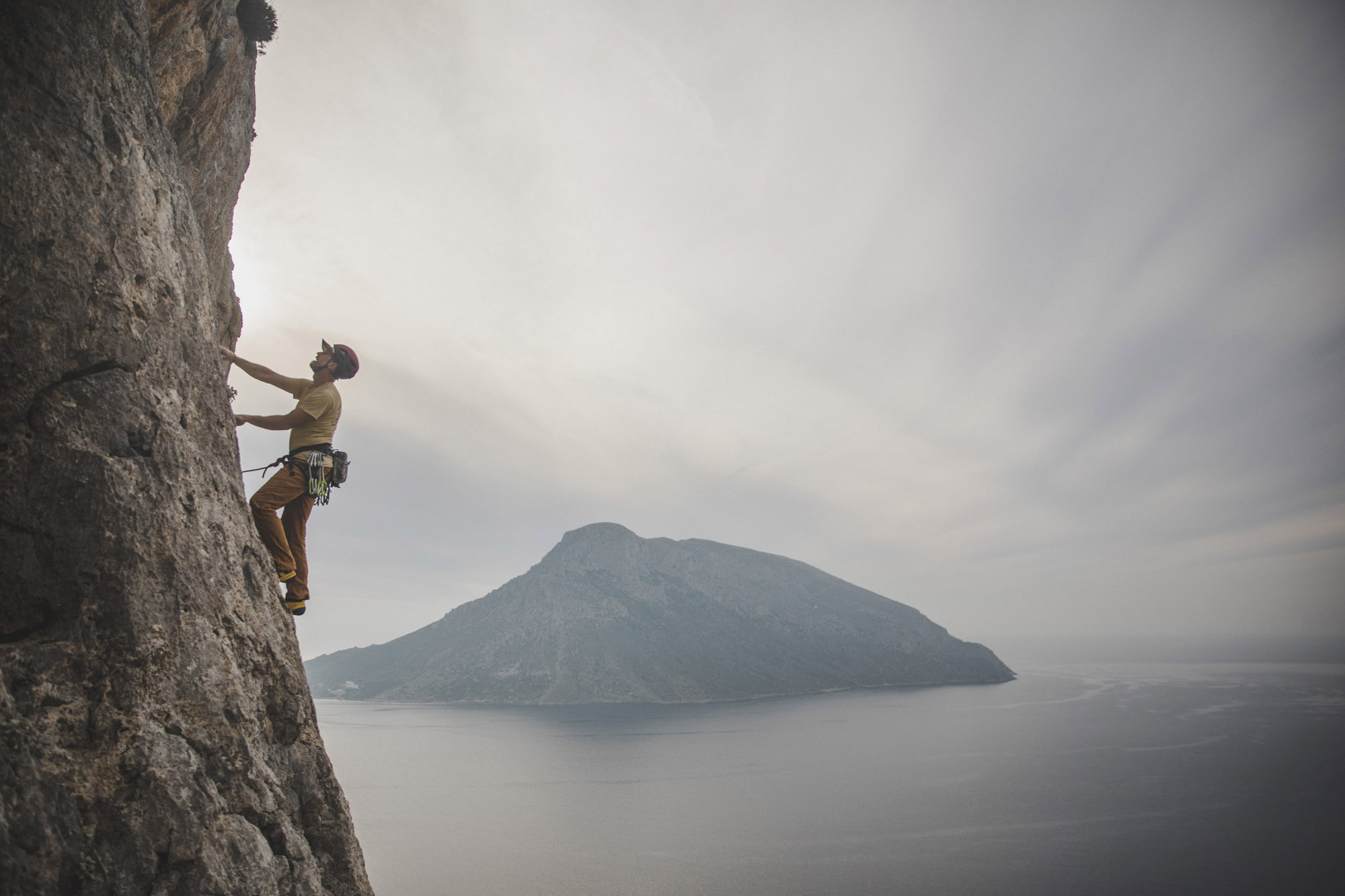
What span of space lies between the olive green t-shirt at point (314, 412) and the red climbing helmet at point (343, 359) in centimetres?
21

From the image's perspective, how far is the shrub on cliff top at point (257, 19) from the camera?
9109 millimetres

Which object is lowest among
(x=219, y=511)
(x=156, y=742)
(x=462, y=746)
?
(x=462, y=746)

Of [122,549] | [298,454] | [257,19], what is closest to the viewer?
[122,549]

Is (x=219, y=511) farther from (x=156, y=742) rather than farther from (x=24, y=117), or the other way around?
(x=24, y=117)

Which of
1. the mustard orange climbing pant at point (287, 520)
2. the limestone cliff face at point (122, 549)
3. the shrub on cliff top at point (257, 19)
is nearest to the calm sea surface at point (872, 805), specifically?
the mustard orange climbing pant at point (287, 520)

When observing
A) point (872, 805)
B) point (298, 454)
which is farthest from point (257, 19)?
point (872, 805)

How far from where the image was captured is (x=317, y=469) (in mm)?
6879

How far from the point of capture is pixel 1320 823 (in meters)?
59.5

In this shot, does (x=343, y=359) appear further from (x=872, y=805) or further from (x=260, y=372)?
(x=872, y=805)

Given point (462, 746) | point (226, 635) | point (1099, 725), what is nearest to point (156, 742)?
point (226, 635)

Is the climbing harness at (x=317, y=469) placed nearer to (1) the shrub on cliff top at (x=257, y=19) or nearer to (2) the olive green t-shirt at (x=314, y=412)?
(2) the olive green t-shirt at (x=314, y=412)

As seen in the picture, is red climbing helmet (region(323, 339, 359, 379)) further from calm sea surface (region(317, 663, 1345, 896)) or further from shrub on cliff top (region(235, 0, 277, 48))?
calm sea surface (region(317, 663, 1345, 896))

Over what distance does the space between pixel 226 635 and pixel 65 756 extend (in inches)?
54.8

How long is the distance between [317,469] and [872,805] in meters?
79.0
